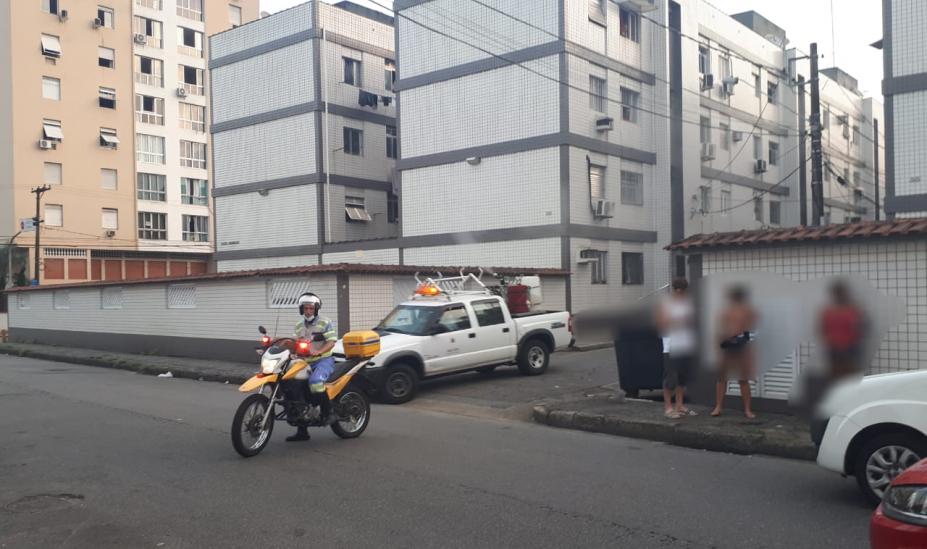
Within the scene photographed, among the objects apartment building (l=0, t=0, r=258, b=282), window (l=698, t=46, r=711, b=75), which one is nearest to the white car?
window (l=698, t=46, r=711, b=75)

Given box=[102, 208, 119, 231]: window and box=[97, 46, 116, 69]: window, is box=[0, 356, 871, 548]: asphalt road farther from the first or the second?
box=[97, 46, 116, 69]: window

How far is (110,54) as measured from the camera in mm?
49812

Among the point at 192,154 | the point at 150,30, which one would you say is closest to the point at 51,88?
the point at 150,30

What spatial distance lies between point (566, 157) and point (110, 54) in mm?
37289

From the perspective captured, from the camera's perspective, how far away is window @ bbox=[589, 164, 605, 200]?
26125 millimetres

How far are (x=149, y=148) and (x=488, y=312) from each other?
144 ft

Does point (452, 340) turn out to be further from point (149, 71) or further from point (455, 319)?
point (149, 71)

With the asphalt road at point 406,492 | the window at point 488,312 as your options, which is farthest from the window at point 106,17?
the asphalt road at point 406,492

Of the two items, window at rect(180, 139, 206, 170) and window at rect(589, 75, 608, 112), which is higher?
window at rect(180, 139, 206, 170)

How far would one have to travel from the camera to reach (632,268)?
92.5 feet

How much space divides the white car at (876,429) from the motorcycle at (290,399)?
512 cm

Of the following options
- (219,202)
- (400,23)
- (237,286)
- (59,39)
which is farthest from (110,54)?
(237,286)

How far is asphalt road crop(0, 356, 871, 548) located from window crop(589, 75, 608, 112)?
59.7 feet

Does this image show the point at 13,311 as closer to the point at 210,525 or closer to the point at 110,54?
the point at 110,54
